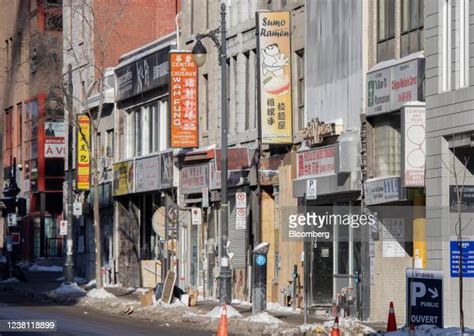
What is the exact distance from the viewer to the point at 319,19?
39062 millimetres

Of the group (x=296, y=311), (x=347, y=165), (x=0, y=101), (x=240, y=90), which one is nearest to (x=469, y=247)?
(x=347, y=165)

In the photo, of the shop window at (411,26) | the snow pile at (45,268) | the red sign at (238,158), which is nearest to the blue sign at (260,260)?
the shop window at (411,26)

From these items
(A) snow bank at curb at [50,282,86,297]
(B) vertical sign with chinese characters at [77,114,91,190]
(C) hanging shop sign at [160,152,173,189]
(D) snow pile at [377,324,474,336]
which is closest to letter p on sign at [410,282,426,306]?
(D) snow pile at [377,324,474,336]

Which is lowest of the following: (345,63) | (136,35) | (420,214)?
(420,214)

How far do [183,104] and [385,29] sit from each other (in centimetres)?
1479

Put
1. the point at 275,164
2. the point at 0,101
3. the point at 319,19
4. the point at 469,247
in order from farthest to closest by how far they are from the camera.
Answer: the point at 0,101, the point at 275,164, the point at 319,19, the point at 469,247

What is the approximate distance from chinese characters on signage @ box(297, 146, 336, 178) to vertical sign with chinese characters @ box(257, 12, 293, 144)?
1.44m

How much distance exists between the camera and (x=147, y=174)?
5550cm

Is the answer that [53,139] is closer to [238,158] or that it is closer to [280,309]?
[238,158]

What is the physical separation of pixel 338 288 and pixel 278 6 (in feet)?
30.9

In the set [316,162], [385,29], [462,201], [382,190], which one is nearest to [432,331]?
[462,201]

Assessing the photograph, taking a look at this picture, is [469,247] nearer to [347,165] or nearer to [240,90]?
[347,165]

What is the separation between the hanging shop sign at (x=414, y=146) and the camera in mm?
32594

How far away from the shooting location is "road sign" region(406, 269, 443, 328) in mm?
24719
